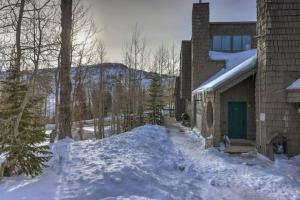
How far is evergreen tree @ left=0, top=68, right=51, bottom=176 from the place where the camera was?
771 centimetres

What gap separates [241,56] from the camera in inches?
976

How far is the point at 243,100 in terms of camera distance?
17531 mm

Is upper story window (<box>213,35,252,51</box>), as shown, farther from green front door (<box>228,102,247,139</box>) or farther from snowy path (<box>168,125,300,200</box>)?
snowy path (<box>168,125,300,200</box>)

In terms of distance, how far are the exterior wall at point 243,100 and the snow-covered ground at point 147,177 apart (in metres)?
4.49

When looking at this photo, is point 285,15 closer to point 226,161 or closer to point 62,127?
point 226,161

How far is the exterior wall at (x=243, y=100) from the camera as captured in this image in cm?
1739

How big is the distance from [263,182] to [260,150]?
4735mm

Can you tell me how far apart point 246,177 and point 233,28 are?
19321 mm

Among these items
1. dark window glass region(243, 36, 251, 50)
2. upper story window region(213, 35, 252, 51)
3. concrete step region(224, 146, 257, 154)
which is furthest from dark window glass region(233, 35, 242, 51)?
concrete step region(224, 146, 257, 154)

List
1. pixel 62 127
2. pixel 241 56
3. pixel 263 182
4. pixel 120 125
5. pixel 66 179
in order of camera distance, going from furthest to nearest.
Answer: pixel 120 125
pixel 241 56
pixel 62 127
pixel 263 182
pixel 66 179

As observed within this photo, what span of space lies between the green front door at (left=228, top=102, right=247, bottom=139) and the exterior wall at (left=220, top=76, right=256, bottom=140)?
223 mm

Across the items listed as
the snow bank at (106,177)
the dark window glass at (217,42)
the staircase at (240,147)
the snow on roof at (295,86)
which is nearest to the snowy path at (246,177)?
the snow bank at (106,177)

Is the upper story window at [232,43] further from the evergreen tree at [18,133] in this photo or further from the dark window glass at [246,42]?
the evergreen tree at [18,133]

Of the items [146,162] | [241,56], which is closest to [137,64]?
[241,56]
